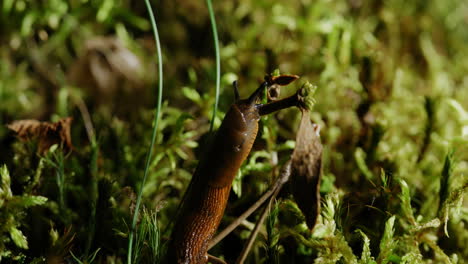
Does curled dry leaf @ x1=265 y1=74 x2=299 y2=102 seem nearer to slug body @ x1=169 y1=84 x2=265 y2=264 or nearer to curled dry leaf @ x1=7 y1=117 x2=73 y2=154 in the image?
slug body @ x1=169 y1=84 x2=265 y2=264

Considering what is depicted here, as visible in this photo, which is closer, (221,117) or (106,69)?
(221,117)

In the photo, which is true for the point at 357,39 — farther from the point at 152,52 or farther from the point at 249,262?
the point at 249,262

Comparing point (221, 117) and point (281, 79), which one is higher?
point (281, 79)

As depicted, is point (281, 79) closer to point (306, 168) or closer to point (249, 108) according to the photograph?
point (249, 108)

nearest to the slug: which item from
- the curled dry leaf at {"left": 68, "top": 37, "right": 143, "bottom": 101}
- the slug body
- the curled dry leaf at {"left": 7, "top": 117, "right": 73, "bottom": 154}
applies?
the slug body

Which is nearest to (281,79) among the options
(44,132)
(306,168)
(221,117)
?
(306,168)

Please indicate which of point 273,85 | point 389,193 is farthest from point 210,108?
point 389,193

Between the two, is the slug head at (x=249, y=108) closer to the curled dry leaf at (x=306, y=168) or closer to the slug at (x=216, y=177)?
the slug at (x=216, y=177)
